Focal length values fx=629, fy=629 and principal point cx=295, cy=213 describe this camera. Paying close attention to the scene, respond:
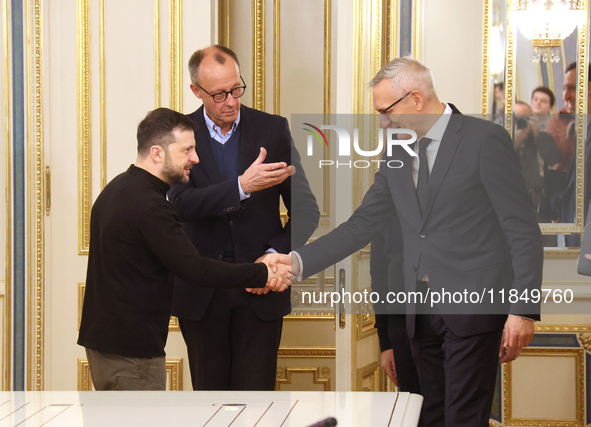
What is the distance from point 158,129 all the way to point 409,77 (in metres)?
0.96

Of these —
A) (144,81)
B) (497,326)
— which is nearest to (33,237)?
(144,81)

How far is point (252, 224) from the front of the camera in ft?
8.36

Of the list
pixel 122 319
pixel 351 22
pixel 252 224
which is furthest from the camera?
pixel 351 22

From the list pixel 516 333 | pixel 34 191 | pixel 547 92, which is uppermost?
pixel 547 92

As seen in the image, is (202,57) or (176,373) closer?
(202,57)

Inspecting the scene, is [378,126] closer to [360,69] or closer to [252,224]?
[360,69]

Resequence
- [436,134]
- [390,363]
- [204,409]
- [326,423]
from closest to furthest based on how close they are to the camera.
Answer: [326,423] < [204,409] < [436,134] < [390,363]

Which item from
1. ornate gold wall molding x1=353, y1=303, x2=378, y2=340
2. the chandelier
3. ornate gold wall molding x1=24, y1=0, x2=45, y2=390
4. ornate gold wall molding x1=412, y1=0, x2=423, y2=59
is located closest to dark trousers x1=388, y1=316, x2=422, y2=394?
ornate gold wall molding x1=353, y1=303, x2=378, y2=340

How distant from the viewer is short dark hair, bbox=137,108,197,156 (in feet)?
7.59

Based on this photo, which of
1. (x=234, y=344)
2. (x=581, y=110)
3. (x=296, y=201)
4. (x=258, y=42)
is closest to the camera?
(x=234, y=344)

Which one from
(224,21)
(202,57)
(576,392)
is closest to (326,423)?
(202,57)

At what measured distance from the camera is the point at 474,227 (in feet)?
7.33

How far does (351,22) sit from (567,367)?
203 centimetres

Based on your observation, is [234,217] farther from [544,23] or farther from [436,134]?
[544,23]
